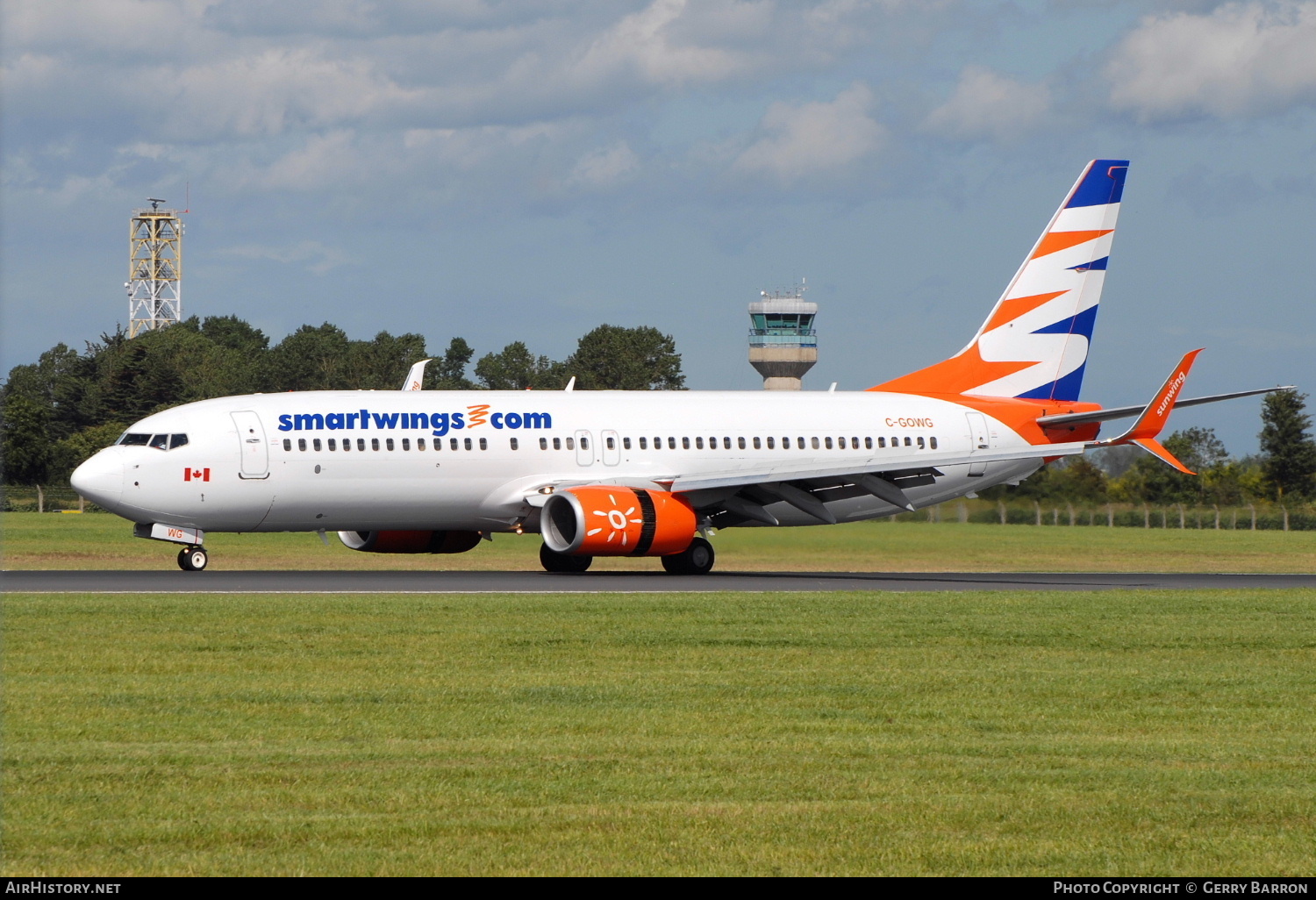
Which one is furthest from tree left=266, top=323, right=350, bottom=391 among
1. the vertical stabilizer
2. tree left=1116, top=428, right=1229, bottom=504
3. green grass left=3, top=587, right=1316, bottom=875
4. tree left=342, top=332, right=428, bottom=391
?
green grass left=3, top=587, right=1316, bottom=875

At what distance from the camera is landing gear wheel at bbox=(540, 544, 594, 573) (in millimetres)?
34688

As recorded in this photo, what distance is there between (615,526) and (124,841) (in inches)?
917

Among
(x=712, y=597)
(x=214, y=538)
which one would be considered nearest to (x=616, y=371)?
(x=214, y=538)

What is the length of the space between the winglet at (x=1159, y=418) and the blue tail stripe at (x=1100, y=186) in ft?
30.1

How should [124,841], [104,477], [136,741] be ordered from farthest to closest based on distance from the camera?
1. [104,477]
2. [136,741]
3. [124,841]

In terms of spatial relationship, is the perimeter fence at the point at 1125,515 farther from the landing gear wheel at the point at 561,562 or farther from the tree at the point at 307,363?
the tree at the point at 307,363

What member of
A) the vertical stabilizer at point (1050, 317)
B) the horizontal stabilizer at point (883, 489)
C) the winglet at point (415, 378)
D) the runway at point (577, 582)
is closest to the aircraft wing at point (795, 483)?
the horizontal stabilizer at point (883, 489)

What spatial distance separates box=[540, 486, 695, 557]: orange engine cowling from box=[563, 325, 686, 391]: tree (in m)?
89.1

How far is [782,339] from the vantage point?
108 metres

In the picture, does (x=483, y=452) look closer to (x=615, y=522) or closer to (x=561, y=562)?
(x=561, y=562)

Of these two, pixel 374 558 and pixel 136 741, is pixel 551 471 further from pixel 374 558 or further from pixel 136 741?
pixel 136 741

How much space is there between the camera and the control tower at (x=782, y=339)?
108m

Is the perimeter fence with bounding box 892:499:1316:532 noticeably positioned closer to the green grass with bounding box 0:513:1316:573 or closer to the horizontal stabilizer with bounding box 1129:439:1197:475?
the green grass with bounding box 0:513:1316:573

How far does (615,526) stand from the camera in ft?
106
